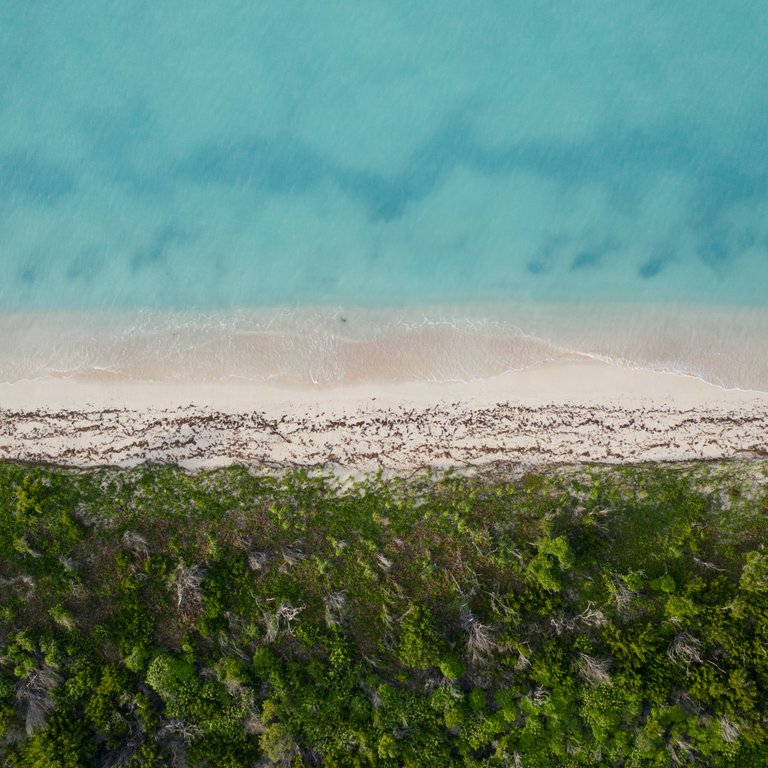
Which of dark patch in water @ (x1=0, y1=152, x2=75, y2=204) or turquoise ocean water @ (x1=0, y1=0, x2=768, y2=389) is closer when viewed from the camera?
turquoise ocean water @ (x1=0, y1=0, x2=768, y2=389)

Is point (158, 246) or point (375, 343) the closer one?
point (375, 343)

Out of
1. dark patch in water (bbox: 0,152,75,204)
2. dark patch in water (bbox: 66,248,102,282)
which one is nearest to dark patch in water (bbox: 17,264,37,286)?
dark patch in water (bbox: 66,248,102,282)

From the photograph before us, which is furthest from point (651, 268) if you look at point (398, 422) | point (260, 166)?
point (260, 166)

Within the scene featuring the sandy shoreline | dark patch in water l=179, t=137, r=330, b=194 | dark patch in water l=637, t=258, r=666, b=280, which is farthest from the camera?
dark patch in water l=179, t=137, r=330, b=194

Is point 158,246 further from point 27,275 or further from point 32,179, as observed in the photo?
point 32,179

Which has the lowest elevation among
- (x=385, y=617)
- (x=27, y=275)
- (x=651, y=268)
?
(x=385, y=617)

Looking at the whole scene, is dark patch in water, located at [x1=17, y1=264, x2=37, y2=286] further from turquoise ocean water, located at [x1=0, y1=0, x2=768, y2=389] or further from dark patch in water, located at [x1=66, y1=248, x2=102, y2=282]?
dark patch in water, located at [x1=66, y1=248, x2=102, y2=282]
